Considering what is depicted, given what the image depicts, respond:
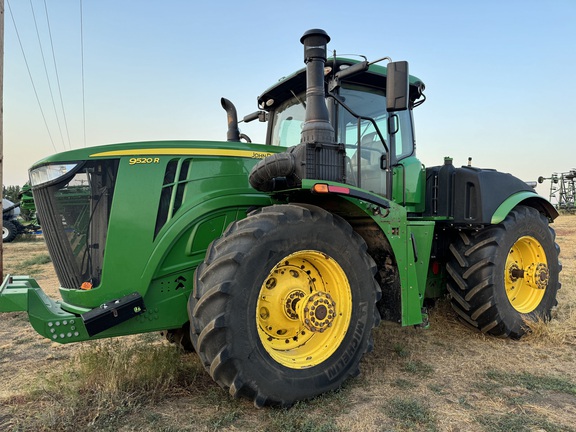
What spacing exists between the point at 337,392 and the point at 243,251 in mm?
1361

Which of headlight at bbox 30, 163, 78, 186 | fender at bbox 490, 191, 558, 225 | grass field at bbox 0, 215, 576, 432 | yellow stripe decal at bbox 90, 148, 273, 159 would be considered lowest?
grass field at bbox 0, 215, 576, 432

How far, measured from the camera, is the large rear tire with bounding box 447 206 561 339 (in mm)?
4480

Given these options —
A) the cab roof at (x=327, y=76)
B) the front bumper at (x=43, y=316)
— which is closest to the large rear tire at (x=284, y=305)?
Result: the front bumper at (x=43, y=316)

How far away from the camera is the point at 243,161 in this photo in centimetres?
362

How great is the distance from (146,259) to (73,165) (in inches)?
34.5

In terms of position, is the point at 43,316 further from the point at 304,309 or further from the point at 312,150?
the point at 312,150

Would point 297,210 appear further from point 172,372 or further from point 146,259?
point 172,372

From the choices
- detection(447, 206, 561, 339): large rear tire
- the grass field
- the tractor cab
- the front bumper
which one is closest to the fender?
detection(447, 206, 561, 339): large rear tire

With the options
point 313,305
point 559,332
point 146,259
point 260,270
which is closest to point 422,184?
point 559,332

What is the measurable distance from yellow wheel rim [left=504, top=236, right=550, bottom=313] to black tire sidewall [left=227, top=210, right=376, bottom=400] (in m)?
2.47

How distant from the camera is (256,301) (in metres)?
2.89

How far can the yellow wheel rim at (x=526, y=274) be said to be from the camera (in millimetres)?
4918

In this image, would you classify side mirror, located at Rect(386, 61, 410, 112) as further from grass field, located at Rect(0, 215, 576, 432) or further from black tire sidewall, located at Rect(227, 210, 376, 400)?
grass field, located at Rect(0, 215, 576, 432)

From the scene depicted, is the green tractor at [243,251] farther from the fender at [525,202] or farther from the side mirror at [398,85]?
the fender at [525,202]
